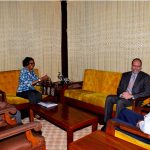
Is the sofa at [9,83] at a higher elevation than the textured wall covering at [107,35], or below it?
below

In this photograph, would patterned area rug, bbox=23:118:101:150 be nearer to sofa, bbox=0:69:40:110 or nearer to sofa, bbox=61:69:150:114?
sofa, bbox=61:69:150:114

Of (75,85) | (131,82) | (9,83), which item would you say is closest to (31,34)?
(9,83)

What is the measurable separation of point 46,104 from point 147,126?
7.65 feet

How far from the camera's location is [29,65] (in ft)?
16.3

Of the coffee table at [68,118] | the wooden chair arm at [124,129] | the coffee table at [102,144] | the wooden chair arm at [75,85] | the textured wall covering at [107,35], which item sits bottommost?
the coffee table at [68,118]

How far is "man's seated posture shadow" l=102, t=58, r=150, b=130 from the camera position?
4148 millimetres

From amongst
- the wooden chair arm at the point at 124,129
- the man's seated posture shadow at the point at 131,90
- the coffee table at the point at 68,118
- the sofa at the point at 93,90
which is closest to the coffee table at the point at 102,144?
the wooden chair arm at the point at 124,129

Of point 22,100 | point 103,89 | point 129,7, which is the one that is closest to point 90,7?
point 129,7

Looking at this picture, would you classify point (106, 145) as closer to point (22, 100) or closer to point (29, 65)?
point (22, 100)

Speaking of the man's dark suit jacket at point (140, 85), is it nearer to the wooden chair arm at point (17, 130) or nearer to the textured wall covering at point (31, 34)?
the wooden chair arm at point (17, 130)

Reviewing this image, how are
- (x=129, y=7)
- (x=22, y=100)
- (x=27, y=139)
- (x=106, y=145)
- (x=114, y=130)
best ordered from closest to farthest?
(x=106, y=145), (x=114, y=130), (x=27, y=139), (x=22, y=100), (x=129, y=7)

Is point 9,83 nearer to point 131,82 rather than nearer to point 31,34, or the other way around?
point 31,34

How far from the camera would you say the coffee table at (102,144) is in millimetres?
2156

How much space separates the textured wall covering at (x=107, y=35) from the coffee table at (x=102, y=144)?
2.88 m
